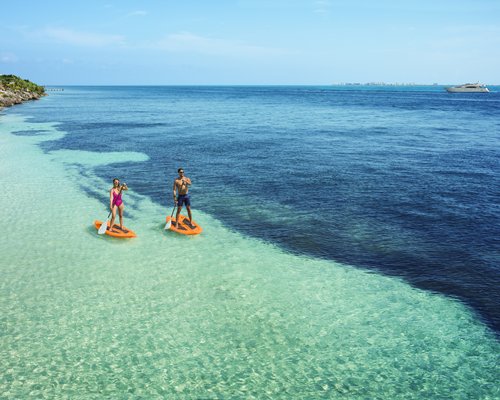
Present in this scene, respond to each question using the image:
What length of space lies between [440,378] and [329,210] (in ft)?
43.7

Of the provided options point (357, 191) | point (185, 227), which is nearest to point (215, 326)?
point (185, 227)

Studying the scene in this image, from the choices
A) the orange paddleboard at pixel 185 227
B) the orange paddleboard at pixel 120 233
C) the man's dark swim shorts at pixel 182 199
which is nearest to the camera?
the orange paddleboard at pixel 120 233

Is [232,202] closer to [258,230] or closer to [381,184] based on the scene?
[258,230]

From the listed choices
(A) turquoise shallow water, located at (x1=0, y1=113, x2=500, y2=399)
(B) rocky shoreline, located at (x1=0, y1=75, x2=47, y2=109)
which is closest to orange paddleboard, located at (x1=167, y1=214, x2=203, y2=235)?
(A) turquoise shallow water, located at (x1=0, y1=113, x2=500, y2=399)

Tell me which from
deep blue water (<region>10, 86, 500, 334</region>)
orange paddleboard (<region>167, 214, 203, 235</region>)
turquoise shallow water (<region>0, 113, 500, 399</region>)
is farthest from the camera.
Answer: orange paddleboard (<region>167, 214, 203, 235</region>)

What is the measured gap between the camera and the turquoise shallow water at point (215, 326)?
1011 centimetres

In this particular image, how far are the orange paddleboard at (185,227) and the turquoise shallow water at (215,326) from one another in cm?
37

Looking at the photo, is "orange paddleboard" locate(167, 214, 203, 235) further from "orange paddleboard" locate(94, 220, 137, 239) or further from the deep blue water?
the deep blue water

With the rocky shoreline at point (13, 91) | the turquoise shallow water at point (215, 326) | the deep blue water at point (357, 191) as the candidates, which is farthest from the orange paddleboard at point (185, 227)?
the rocky shoreline at point (13, 91)

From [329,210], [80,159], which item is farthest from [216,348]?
[80,159]

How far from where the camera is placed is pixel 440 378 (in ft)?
34.2

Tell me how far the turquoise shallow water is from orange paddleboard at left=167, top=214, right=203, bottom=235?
1.23ft

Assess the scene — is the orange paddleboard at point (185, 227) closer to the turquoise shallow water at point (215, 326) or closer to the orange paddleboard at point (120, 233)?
the turquoise shallow water at point (215, 326)

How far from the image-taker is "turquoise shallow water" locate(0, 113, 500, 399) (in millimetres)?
10109
